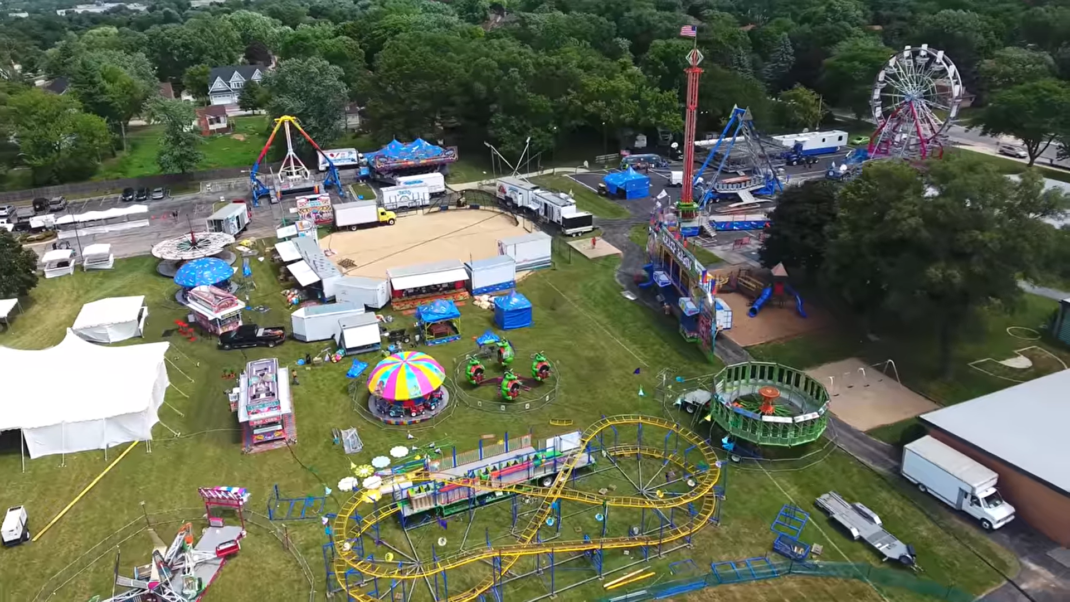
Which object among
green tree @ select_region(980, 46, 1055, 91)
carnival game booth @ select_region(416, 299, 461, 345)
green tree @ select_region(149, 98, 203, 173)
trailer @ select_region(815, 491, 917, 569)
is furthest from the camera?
green tree @ select_region(980, 46, 1055, 91)

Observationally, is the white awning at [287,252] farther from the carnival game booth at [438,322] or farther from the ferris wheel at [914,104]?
the ferris wheel at [914,104]

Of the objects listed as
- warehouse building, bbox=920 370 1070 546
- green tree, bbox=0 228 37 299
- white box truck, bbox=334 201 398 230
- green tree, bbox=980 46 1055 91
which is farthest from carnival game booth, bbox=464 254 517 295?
green tree, bbox=980 46 1055 91

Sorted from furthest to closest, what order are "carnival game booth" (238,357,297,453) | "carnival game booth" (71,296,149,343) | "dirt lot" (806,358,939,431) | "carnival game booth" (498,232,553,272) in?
"carnival game booth" (498,232,553,272) → "carnival game booth" (71,296,149,343) → "dirt lot" (806,358,939,431) → "carnival game booth" (238,357,297,453)

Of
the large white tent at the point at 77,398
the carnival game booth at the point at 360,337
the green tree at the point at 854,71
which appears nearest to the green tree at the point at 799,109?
the green tree at the point at 854,71

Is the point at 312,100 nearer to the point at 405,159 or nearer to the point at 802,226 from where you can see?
the point at 405,159

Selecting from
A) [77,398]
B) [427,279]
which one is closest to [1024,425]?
[427,279]

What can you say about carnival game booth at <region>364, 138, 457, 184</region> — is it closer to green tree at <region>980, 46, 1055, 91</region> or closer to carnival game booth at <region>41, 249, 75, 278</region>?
carnival game booth at <region>41, 249, 75, 278</region>

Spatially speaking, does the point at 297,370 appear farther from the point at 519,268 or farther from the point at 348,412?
the point at 519,268
